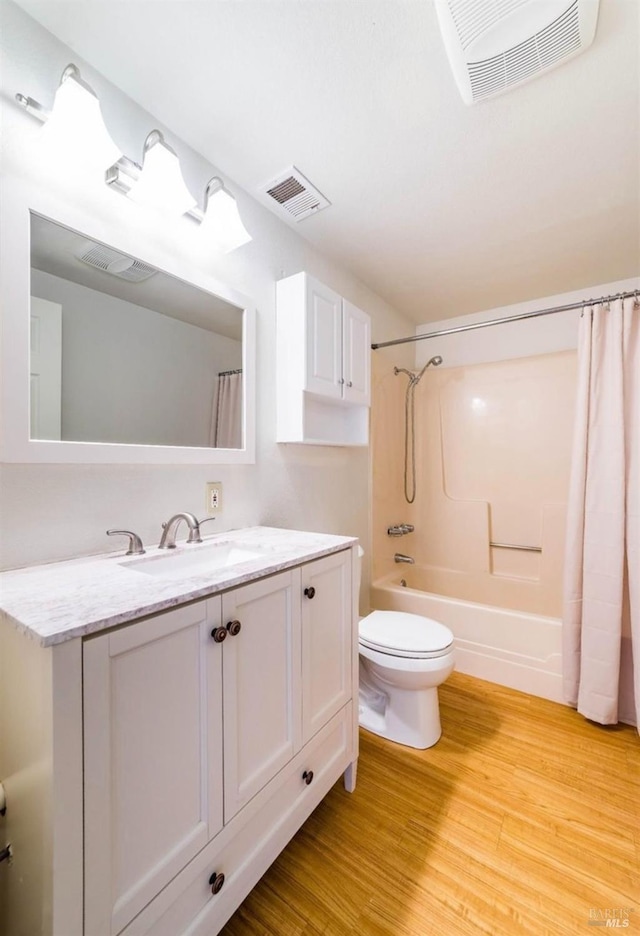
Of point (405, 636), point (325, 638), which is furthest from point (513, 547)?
point (325, 638)

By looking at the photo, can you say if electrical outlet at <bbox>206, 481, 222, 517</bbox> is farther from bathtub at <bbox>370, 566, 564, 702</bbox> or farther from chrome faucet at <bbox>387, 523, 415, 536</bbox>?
chrome faucet at <bbox>387, 523, 415, 536</bbox>

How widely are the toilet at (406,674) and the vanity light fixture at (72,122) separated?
191 cm

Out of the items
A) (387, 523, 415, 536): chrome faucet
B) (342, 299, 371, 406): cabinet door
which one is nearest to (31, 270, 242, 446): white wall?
(342, 299, 371, 406): cabinet door

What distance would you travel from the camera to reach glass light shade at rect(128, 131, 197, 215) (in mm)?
1155

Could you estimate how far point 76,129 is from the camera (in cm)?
98

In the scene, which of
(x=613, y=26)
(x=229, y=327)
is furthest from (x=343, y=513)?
(x=613, y=26)

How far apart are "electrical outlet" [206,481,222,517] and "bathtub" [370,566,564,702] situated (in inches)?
56.3

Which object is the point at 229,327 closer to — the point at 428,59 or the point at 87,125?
the point at 87,125

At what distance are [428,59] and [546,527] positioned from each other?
2.50 meters

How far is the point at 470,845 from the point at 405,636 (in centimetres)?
66

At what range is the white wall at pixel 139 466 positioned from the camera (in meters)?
0.97

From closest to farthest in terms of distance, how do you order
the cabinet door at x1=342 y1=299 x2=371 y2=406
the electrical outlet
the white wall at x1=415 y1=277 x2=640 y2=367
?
the electrical outlet → the cabinet door at x1=342 y1=299 x2=371 y2=406 → the white wall at x1=415 y1=277 x2=640 y2=367

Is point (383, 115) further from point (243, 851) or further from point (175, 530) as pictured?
point (243, 851)

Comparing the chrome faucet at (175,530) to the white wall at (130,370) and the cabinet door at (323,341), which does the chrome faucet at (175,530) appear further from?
the cabinet door at (323,341)
